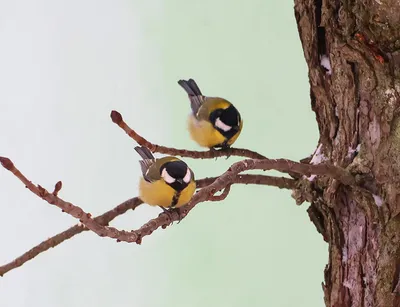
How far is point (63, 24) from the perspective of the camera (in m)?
2.13

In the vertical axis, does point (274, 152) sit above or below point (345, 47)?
above

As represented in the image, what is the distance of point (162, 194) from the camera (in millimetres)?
1324

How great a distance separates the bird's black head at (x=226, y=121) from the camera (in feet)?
5.14

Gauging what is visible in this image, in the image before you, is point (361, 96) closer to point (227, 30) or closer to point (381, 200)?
point (381, 200)

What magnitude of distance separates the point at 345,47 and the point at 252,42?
3.68 feet

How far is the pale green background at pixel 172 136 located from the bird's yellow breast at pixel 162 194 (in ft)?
2.67

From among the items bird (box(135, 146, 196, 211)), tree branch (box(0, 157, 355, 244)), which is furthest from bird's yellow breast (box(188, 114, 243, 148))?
tree branch (box(0, 157, 355, 244))

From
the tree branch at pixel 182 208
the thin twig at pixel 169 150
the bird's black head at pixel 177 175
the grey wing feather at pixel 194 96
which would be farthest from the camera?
the grey wing feather at pixel 194 96

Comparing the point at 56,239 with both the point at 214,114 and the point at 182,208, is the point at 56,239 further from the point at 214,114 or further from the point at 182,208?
the point at 214,114

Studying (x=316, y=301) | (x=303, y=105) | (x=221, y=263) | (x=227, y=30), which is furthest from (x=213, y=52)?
(x=316, y=301)

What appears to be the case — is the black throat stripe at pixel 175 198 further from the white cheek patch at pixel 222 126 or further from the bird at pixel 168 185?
the white cheek patch at pixel 222 126

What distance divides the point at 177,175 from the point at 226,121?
0.33 m

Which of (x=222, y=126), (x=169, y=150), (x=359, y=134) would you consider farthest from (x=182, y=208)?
(x=222, y=126)

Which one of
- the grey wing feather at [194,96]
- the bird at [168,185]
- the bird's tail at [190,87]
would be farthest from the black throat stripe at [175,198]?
the bird's tail at [190,87]
